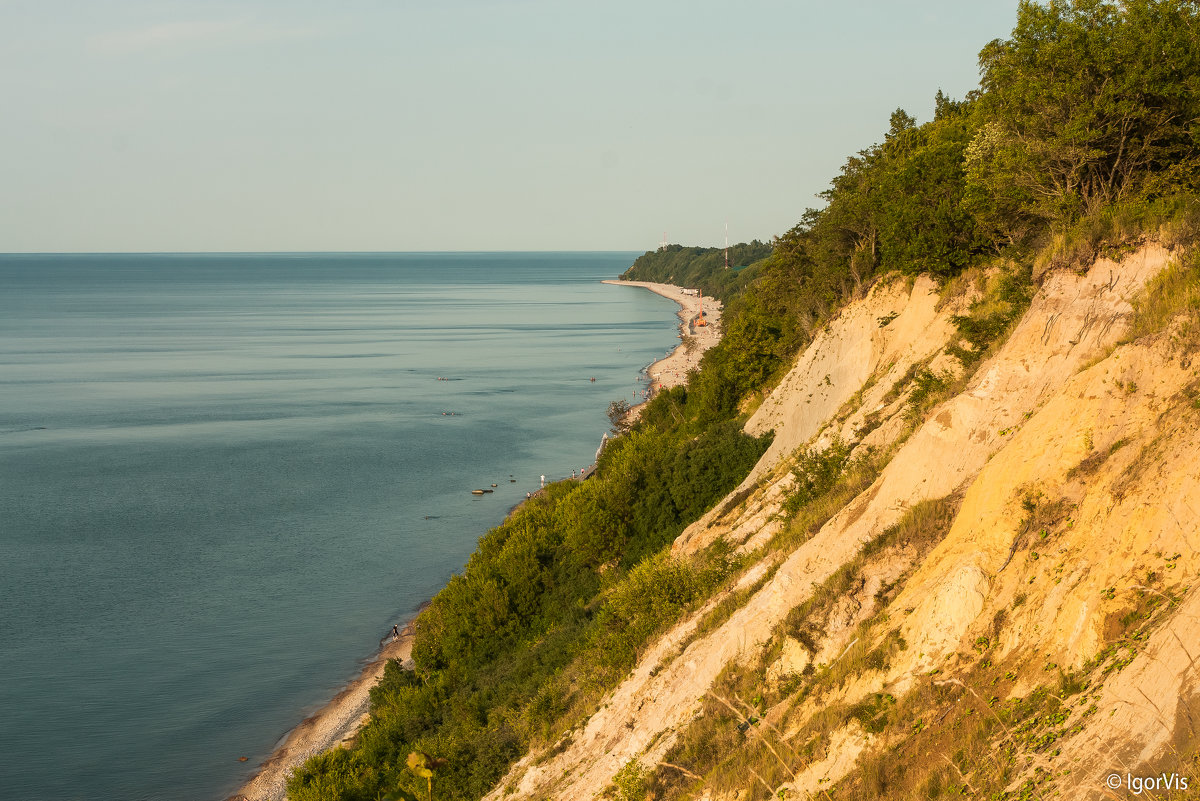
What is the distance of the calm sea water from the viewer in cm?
3894

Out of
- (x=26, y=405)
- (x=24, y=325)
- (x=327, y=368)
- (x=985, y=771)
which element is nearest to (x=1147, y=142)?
(x=985, y=771)

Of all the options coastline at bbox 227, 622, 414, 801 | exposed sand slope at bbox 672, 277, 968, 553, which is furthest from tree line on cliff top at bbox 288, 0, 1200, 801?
coastline at bbox 227, 622, 414, 801

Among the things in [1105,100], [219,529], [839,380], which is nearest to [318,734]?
[839,380]

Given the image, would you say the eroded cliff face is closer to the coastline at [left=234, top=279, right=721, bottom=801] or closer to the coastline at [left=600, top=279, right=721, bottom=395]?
the coastline at [left=234, top=279, right=721, bottom=801]

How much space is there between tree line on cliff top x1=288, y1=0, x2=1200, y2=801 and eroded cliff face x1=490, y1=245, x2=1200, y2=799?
2471 millimetres

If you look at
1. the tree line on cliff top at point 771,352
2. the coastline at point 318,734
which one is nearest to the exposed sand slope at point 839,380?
the tree line on cliff top at point 771,352

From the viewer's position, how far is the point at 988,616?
1370 centimetres

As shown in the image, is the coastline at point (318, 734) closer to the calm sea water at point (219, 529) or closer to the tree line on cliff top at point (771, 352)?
the calm sea water at point (219, 529)

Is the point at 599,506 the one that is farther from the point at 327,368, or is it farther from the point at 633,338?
the point at 633,338

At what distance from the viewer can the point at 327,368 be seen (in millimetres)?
129625

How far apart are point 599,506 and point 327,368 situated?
95049mm

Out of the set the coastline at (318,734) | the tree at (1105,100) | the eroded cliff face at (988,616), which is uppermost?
the tree at (1105,100)

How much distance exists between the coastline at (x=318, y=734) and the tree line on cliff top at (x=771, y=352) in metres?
2.31

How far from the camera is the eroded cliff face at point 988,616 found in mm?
11156
